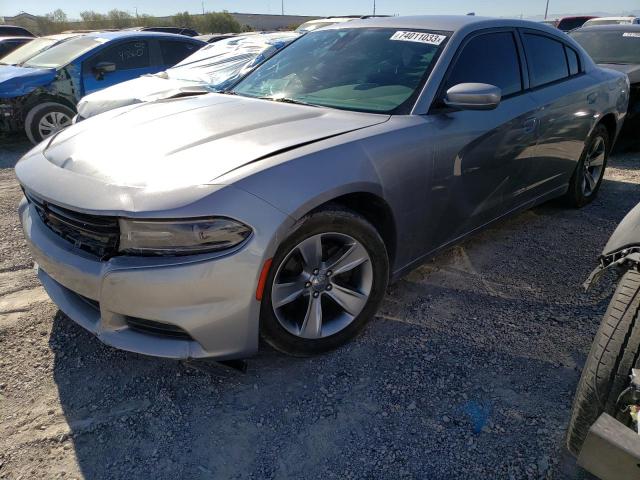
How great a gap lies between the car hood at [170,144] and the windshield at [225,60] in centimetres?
297

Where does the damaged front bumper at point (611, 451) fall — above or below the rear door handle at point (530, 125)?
below

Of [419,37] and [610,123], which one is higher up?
[419,37]

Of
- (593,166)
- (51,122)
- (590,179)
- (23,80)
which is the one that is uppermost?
(23,80)

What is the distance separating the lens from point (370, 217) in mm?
2553

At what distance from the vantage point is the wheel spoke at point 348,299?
8.04 feet

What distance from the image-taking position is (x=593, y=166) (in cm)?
461

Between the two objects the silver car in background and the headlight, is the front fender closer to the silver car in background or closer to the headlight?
the silver car in background

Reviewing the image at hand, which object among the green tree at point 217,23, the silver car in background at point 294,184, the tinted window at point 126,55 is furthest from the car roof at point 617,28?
the green tree at point 217,23

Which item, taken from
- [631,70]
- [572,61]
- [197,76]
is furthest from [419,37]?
[631,70]

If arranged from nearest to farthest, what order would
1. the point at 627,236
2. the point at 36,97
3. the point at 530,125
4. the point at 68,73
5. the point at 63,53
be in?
the point at 627,236, the point at 530,125, the point at 36,97, the point at 68,73, the point at 63,53

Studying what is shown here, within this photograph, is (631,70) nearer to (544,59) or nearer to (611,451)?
(544,59)

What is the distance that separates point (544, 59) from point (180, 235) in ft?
10.3

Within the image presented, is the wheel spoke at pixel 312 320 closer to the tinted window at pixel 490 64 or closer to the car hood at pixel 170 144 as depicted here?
the car hood at pixel 170 144

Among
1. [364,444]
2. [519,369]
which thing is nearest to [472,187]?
[519,369]
